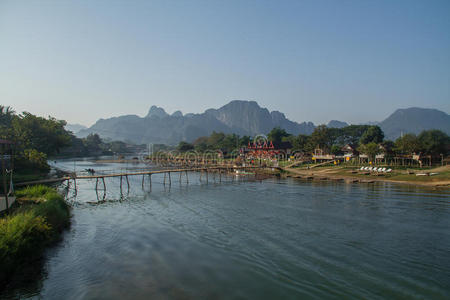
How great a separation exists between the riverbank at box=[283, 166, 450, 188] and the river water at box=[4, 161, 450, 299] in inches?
602

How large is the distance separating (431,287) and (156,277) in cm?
1321

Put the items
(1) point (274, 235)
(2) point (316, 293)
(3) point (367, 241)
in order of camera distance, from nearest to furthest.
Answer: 1. (2) point (316, 293)
2. (3) point (367, 241)
3. (1) point (274, 235)

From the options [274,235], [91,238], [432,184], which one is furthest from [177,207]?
[432,184]

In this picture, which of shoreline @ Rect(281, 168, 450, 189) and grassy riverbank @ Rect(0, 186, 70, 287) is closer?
grassy riverbank @ Rect(0, 186, 70, 287)

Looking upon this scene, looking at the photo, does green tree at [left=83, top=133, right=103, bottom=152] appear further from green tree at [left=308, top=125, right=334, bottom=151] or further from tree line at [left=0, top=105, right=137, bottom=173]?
green tree at [left=308, top=125, right=334, bottom=151]

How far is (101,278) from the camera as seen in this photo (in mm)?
13430

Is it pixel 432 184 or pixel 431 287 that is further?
pixel 432 184

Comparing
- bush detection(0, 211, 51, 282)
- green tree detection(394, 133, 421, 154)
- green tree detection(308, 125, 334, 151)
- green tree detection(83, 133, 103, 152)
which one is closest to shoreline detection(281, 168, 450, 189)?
green tree detection(394, 133, 421, 154)

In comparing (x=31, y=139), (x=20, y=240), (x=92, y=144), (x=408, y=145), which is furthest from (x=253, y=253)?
(x=92, y=144)

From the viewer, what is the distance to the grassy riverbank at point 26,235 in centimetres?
1234

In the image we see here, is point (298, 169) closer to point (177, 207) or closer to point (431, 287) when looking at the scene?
point (177, 207)

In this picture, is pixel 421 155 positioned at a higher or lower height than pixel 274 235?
higher

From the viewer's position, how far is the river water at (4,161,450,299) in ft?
40.7

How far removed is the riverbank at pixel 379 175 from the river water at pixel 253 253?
15300 mm
